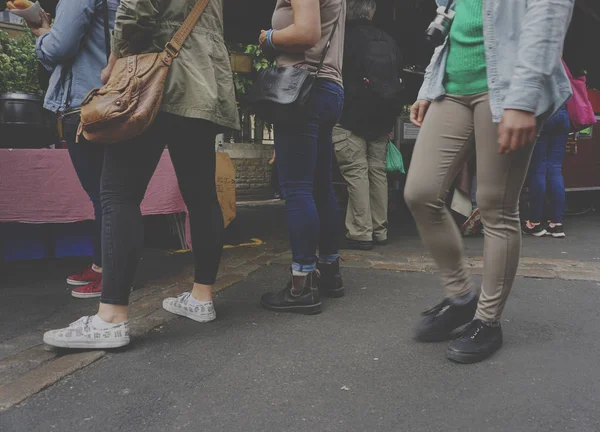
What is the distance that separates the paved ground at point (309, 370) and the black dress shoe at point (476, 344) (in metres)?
0.05

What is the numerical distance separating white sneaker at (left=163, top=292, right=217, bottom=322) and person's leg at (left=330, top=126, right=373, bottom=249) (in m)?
2.24

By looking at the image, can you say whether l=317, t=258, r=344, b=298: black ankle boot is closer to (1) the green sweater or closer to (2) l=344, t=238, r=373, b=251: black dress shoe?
(1) the green sweater

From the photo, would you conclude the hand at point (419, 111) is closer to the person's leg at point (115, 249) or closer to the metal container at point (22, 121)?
the person's leg at point (115, 249)

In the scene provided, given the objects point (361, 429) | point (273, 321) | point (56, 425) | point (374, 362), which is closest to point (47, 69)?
point (273, 321)

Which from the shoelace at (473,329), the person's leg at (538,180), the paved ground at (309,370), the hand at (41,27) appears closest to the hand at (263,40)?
the hand at (41,27)

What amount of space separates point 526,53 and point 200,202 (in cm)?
142

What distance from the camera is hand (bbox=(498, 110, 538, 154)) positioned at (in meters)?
1.70

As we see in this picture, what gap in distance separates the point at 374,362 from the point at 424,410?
40cm

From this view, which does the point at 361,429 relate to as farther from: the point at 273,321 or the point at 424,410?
the point at 273,321

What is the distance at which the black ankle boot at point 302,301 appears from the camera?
2.64 meters

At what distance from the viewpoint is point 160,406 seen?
1.70 metres

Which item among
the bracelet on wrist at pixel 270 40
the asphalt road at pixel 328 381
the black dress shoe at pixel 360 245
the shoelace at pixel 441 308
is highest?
the bracelet on wrist at pixel 270 40

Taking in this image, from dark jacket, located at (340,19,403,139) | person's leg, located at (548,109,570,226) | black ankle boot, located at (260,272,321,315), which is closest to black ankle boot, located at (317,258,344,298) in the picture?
black ankle boot, located at (260,272,321,315)

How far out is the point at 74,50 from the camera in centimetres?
274
